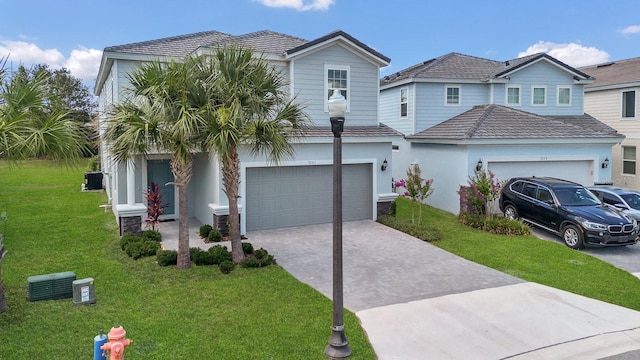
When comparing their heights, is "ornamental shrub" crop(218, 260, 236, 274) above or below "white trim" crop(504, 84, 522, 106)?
below

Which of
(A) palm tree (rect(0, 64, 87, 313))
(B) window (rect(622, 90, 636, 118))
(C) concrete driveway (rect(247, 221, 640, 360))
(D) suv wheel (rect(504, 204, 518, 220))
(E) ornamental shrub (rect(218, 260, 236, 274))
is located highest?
(B) window (rect(622, 90, 636, 118))

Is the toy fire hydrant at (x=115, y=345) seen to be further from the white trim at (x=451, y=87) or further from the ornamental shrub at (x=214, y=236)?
the white trim at (x=451, y=87)

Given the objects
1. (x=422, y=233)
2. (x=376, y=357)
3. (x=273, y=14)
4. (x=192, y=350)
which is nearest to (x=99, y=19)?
(x=273, y=14)

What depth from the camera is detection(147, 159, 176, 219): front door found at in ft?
50.0

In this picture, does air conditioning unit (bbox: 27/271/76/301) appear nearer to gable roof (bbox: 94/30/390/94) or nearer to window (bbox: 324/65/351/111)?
gable roof (bbox: 94/30/390/94)

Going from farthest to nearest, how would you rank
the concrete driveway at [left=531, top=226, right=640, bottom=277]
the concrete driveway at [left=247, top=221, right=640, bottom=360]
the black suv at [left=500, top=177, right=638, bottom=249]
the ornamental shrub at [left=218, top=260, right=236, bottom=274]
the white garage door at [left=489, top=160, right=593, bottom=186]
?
the white garage door at [left=489, top=160, right=593, bottom=186], the black suv at [left=500, top=177, right=638, bottom=249], the concrete driveway at [left=531, top=226, right=640, bottom=277], the ornamental shrub at [left=218, top=260, right=236, bottom=274], the concrete driveway at [left=247, top=221, right=640, bottom=360]

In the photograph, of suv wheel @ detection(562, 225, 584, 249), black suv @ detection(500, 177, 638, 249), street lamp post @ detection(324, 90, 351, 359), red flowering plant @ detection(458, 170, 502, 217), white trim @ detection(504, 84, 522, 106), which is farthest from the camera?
white trim @ detection(504, 84, 522, 106)

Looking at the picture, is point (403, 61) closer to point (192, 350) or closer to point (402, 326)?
point (402, 326)

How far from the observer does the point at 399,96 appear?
21.0 metres

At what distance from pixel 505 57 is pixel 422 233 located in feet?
49.0

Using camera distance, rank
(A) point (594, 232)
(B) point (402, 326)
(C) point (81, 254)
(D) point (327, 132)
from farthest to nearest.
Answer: (D) point (327, 132) → (A) point (594, 232) → (C) point (81, 254) → (B) point (402, 326)

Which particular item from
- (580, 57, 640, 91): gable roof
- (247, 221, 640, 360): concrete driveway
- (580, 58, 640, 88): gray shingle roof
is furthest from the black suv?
(580, 58, 640, 88): gray shingle roof

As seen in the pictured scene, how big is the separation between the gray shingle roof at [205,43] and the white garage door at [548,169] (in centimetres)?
856

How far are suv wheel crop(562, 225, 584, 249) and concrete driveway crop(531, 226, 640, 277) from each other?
0.23 m
